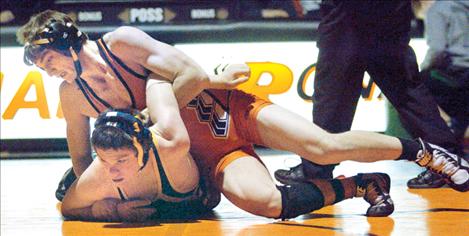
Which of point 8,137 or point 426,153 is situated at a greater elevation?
point 426,153

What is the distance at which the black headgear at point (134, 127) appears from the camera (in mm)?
3191

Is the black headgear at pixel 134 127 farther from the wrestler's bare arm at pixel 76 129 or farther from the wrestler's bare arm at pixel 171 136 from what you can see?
the wrestler's bare arm at pixel 76 129

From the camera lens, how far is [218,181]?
3473 millimetres

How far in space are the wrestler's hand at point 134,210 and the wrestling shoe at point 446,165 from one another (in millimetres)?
1047

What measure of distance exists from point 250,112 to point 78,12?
301cm

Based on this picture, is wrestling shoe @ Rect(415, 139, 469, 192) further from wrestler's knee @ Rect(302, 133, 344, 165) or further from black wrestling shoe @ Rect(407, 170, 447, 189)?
black wrestling shoe @ Rect(407, 170, 447, 189)

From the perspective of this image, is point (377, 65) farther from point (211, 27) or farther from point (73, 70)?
point (211, 27)

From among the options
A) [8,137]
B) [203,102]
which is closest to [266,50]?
[8,137]

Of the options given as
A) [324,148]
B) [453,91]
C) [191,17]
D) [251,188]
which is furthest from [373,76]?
[191,17]

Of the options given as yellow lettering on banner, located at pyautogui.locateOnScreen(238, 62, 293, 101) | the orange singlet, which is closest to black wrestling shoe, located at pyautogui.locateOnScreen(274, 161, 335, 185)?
the orange singlet

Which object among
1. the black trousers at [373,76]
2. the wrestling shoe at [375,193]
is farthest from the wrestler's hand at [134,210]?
the black trousers at [373,76]

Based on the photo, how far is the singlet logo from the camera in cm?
356

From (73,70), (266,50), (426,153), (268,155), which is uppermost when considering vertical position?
(73,70)

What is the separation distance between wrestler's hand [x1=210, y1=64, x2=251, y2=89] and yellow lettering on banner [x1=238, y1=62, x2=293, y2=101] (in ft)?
7.97
